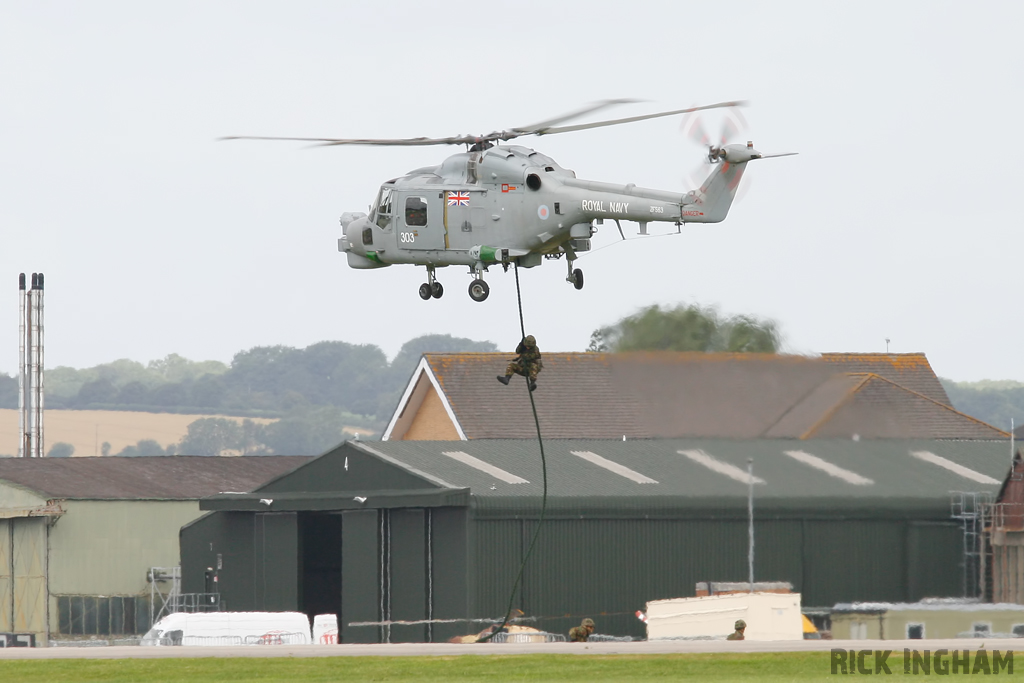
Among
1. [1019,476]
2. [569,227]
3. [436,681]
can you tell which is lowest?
[436,681]

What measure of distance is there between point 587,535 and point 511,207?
1024 inches

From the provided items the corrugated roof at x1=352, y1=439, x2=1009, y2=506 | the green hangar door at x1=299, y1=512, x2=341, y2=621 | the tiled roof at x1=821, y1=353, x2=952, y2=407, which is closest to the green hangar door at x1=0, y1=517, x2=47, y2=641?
the green hangar door at x1=299, y1=512, x2=341, y2=621

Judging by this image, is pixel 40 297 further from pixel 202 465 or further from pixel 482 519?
pixel 482 519

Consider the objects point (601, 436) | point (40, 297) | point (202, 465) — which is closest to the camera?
point (601, 436)

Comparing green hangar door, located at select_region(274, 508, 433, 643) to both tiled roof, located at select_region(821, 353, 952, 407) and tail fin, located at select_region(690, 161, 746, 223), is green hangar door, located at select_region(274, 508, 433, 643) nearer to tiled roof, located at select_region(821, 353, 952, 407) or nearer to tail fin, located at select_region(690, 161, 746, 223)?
tiled roof, located at select_region(821, 353, 952, 407)

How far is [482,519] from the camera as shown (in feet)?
208

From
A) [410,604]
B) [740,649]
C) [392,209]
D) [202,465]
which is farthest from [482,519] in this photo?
[202,465]

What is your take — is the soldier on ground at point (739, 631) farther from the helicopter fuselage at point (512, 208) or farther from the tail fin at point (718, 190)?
the tail fin at point (718, 190)

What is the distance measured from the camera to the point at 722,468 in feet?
182

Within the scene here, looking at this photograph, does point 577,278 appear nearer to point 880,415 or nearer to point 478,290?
point 478,290

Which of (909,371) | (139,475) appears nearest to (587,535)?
(909,371)

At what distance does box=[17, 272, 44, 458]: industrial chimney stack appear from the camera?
332ft

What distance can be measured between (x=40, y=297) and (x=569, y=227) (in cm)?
6838

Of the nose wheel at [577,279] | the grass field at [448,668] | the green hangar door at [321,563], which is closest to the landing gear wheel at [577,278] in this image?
the nose wheel at [577,279]
